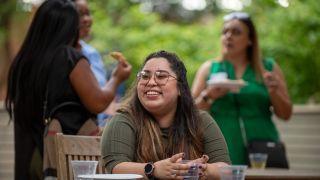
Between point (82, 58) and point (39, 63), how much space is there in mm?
238

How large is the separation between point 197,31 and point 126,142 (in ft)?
25.6

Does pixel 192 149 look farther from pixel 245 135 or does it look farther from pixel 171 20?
pixel 171 20

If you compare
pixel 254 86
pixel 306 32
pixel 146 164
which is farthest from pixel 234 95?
pixel 306 32

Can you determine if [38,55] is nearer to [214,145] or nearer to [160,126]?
[160,126]

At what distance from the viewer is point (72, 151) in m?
3.43

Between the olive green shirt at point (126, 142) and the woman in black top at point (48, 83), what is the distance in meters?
0.77

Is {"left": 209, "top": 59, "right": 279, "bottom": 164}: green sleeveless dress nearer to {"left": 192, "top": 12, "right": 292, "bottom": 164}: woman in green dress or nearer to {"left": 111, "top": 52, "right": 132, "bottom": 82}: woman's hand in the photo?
{"left": 192, "top": 12, "right": 292, "bottom": 164}: woman in green dress

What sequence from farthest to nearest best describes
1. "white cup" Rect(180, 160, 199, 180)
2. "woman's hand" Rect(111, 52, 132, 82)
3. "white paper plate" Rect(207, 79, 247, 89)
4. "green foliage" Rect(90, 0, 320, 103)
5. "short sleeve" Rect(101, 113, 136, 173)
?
"green foliage" Rect(90, 0, 320, 103), "white paper plate" Rect(207, 79, 247, 89), "woman's hand" Rect(111, 52, 132, 82), "short sleeve" Rect(101, 113, 136, 173), "white cup" Rect(180, 160, 199, 180)

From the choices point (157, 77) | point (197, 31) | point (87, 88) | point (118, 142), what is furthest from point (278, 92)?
point (197, 31)

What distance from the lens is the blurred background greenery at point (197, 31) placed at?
27.5ft

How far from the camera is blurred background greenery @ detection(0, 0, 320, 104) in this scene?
838 centimetres

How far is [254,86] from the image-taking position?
16.1 feet

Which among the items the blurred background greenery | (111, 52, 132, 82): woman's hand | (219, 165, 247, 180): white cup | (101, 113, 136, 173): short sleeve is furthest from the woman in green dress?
the blurred background greenery

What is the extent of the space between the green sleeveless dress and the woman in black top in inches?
38.5
